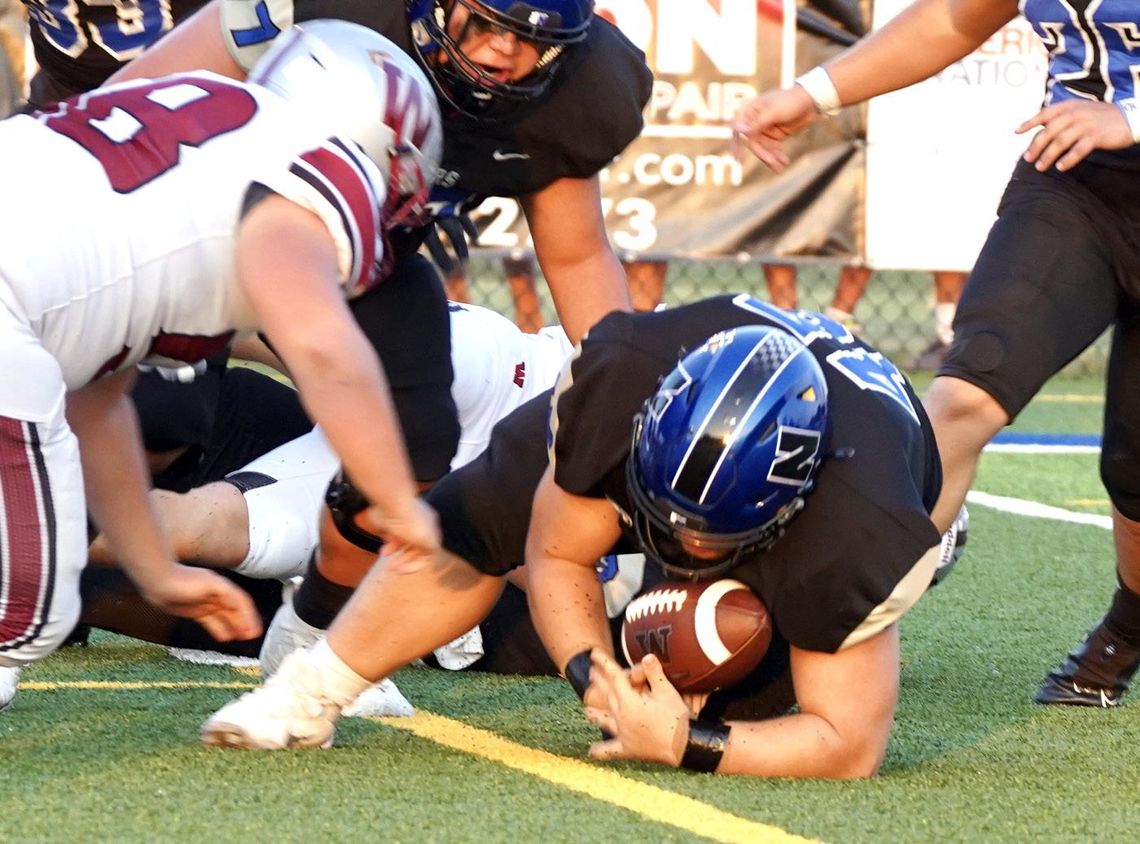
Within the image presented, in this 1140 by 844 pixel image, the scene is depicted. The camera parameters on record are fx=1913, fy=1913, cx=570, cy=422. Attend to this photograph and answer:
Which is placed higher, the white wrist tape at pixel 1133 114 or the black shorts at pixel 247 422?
the white wrist tape at pixel 1133 114

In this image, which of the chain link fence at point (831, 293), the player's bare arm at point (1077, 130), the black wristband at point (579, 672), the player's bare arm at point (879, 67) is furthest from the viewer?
the chain link fence at point (831, 293)

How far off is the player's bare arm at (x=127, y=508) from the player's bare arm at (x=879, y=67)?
150 cm

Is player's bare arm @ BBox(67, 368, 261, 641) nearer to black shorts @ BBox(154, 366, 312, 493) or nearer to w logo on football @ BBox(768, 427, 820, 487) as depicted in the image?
w logo on football @ BBox(768, 427, 820, 487)

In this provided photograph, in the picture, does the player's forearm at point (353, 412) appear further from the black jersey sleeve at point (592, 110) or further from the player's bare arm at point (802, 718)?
the black jersey sleeve at point (592, 110)

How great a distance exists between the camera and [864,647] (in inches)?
115

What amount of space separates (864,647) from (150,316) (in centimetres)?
119

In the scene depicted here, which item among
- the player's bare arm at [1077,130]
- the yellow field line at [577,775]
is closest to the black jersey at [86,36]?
the yellow field line at [577,775]

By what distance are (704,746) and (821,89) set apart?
5.30 ft

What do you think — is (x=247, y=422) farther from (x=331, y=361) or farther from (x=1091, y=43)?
(x=1091, y=43)

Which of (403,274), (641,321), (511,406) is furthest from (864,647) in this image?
(511,406)

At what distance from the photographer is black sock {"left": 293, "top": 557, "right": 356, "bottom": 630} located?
3.56 meters

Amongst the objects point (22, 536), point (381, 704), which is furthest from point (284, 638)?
point (22, 536)

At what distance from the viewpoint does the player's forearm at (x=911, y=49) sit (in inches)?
156

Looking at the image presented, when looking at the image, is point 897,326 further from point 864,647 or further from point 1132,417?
point 864,647
